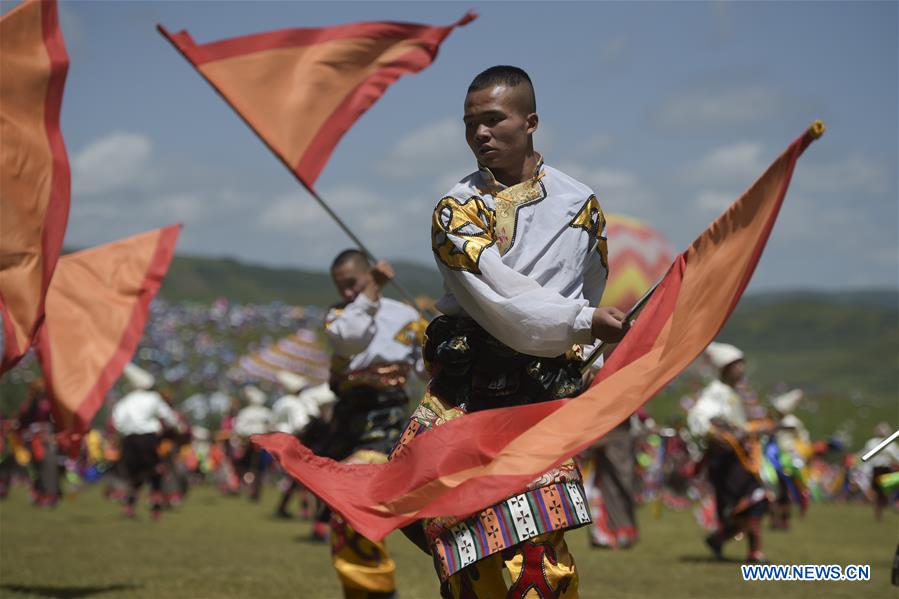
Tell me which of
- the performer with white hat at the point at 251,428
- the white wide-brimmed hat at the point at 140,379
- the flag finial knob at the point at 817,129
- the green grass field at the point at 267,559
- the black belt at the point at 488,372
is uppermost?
the flag finial knob at the point at 817,129

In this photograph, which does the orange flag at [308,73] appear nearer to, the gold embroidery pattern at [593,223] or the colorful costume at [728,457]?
the gold embroidery pattern at [593,223]

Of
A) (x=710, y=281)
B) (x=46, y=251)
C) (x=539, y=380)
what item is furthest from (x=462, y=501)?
(x=46, y=251)

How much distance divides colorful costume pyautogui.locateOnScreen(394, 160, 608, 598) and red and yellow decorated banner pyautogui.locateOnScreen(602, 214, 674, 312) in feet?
37.0

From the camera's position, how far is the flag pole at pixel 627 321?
447 cm

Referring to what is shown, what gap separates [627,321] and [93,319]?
6641 millimetres

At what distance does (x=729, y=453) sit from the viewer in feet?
44.4

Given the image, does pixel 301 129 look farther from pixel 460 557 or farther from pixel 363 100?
pixel 460 557

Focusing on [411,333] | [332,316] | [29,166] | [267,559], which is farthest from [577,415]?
→ [267,559]

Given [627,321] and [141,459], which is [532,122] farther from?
[141,459]

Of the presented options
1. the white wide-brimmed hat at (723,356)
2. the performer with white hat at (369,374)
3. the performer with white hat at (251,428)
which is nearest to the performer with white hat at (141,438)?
the performer with white hat at (251,428)

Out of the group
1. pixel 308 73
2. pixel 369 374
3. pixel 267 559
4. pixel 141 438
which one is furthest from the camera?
pixel 141 438

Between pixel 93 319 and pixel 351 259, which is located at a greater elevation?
pixel 351 259

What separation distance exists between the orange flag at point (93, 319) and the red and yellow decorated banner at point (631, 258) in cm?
701

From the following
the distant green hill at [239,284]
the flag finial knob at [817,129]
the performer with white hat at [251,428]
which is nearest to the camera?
the flag finial knob at [817,129]
